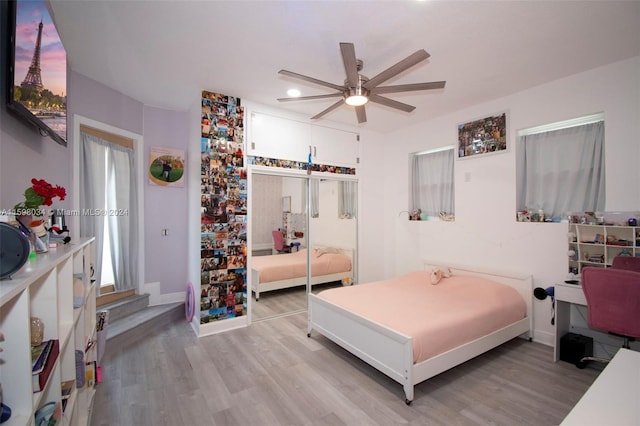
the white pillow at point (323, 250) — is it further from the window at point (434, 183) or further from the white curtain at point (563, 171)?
the white curtain at point (563, 171)

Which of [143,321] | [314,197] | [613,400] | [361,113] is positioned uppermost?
[361,113]

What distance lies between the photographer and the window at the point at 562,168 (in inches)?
115

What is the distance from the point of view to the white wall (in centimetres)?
271

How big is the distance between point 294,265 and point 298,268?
0.08 m

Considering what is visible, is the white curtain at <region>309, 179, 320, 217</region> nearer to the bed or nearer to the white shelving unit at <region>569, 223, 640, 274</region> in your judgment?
the bed

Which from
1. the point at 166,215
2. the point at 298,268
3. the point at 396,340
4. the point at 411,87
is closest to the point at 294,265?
the point at 298,268

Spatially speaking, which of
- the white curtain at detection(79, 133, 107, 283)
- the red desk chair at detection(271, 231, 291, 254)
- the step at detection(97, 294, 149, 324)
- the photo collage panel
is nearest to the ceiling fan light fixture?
the photo collage panel

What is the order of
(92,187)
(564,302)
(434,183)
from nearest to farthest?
1. (564,302)
2. (92,187)
3. (434,183)

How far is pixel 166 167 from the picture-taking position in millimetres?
3984

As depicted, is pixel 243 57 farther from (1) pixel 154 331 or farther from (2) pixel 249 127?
(1) pixel 154 331

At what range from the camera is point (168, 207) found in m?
4.03

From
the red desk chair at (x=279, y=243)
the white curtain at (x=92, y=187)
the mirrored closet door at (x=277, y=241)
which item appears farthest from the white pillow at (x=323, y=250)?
the white curtain at (x=92, y=187)

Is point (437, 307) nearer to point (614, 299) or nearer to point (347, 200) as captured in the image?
point (614, 299)

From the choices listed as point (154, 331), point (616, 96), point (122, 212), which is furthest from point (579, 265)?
point (122, 212)
